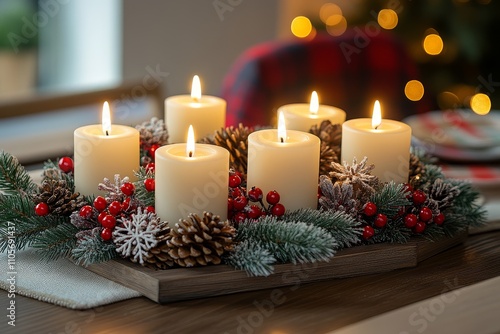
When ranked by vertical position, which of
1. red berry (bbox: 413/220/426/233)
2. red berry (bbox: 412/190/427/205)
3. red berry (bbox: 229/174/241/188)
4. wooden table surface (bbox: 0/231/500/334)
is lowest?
wooden table surface (bbox: 0/231/500/334)

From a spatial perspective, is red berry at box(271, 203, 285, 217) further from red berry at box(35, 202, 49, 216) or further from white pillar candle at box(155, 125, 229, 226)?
red berry at box(35, 202, 49, 216)


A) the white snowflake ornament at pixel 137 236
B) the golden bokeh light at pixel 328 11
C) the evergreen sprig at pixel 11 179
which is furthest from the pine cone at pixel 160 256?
the golden bokeh light at pixel 328 11

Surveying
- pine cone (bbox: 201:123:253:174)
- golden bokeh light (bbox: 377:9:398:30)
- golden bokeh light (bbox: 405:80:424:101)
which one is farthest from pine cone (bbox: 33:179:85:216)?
golden bokeh light (bbox: 377:9:398:30)

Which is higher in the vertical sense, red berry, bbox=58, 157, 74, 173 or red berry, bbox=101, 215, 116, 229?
red berry, bbox=58, 157, 74, 173

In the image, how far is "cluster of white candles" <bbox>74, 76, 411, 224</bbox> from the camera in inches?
37.4

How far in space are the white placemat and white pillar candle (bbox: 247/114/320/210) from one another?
218 mm

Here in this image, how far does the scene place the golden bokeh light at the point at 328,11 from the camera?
3.32 metres

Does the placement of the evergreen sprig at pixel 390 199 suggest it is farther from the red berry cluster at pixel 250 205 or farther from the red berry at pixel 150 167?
the red berry at pixel 150 167

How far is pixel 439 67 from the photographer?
305 cm

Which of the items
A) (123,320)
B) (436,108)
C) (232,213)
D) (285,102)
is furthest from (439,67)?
(123,320)

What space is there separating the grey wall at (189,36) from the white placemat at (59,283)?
2.12m

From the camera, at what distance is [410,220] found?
3.42 feet

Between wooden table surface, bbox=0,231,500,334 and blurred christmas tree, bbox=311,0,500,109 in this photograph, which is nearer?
wooden table surface, bbox=0,231,500,334

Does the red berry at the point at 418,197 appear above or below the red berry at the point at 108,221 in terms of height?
above
